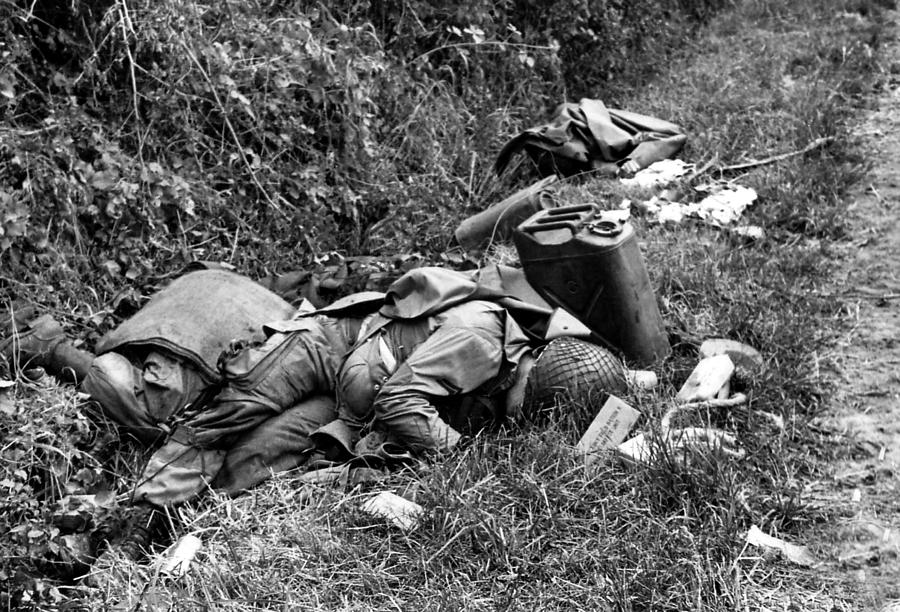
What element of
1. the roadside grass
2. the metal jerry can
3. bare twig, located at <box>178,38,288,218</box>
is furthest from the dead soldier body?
bare twig, located at <box>178,38,288,218</box>

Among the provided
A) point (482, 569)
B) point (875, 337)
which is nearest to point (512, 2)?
point (875, 337)

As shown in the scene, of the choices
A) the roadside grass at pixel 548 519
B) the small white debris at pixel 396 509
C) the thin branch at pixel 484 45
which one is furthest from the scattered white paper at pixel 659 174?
the small white debris at pixel 396 509

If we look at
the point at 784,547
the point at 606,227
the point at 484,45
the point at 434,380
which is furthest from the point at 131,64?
the point at 784,547

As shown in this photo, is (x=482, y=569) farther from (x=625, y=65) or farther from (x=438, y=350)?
(x=625, y=65)

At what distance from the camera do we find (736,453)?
3.82 m

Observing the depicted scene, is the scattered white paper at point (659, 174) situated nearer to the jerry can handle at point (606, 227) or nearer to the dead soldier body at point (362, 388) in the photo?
the jerry can handle at point (606, 227)

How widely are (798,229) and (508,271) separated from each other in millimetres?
1959

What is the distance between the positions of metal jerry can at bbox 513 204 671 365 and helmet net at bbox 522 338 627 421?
30 cm

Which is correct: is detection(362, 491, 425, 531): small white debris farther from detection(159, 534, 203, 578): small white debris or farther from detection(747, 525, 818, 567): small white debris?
detection(747, 525, 818, 567): small white debris

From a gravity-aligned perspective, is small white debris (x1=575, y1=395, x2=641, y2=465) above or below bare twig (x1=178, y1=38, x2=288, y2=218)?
below

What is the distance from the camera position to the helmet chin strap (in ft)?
14.0

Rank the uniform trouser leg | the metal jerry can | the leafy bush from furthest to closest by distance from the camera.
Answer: the leafy bush, the metal jerry can, the uniform trouser leg

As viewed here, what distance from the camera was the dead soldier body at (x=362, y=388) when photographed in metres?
4.06

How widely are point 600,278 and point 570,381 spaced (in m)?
0.58
